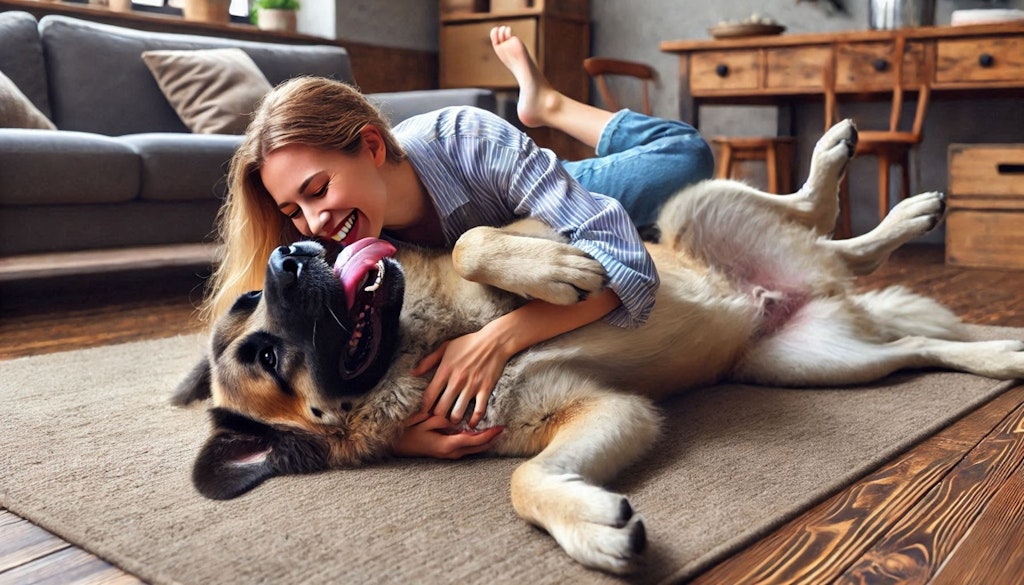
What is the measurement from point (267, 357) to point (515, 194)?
0.62 metres

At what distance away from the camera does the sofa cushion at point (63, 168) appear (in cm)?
Answer: 323

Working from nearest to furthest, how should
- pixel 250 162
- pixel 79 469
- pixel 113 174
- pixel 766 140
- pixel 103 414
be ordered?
pixel 79 469, pixel 250 162, pixel 103 414, pixel 113 174, pixel 766 140

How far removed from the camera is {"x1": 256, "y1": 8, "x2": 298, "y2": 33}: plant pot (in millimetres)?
5723

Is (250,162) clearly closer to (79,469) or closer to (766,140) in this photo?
(79,469)

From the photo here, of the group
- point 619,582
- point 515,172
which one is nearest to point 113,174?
point 515,172

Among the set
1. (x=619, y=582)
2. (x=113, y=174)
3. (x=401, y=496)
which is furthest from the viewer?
(x=113, y=174)

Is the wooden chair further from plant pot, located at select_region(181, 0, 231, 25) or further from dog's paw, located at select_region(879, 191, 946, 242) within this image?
plant pot, located at select_region(181, 0, 231, 25)

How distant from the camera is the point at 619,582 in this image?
3.46 feet

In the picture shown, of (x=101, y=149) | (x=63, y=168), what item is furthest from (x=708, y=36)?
(x=63, y=168)

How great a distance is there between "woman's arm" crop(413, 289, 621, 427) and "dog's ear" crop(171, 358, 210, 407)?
432 millimetres

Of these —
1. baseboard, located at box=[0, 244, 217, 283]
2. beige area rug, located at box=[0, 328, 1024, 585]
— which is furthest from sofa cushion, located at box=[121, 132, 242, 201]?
beige area rug, located at box=[0, 328, 1024, 585]

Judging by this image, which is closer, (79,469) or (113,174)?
(79,469)

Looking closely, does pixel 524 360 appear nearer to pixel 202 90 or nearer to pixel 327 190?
pixel 327 190

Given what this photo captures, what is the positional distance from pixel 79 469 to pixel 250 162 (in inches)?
24.9
